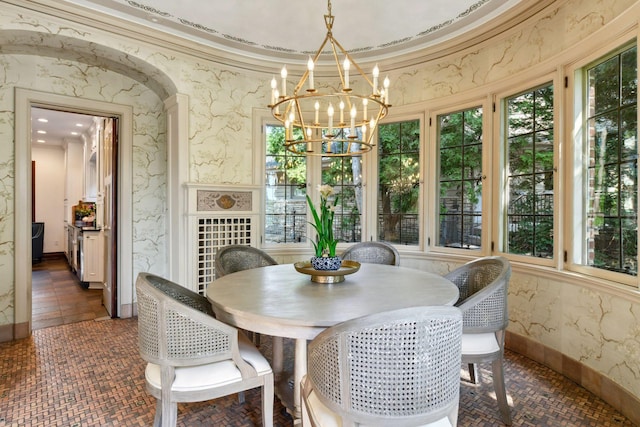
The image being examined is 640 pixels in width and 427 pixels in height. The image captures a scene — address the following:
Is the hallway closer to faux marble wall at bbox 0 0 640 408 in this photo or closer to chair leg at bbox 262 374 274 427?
faux marble wall at bbox 0 0 640 408

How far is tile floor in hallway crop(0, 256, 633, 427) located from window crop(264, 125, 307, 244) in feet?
5.03

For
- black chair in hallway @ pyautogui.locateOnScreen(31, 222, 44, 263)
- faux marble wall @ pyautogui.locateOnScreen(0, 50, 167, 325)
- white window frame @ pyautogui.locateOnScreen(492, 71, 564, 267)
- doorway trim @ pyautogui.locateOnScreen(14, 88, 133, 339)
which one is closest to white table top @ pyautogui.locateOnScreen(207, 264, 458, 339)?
white window frame @ pyautogui.locateOnScreen(492, 71, 564, 267)

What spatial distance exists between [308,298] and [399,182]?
98.2 inches

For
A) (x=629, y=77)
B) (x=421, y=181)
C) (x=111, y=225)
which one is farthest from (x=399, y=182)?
(x=111, y=225)

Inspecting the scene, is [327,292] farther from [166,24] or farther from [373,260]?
[166,24]

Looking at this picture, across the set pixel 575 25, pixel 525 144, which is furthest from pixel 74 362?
pixel 575 25

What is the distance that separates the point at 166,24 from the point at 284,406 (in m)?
3.31

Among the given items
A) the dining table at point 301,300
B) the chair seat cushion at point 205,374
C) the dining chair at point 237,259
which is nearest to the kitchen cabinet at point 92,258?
the dining chair at point 237,259

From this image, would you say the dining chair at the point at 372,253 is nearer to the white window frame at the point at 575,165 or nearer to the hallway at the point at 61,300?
the white window frame at the point at 575,165

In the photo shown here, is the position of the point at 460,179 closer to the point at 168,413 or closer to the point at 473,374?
the point at 473,374

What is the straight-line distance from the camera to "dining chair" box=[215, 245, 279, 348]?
2.83 meters

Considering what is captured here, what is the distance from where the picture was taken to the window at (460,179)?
337cm

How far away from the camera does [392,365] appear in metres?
1.15

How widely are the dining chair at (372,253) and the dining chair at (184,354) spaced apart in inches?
70.5
